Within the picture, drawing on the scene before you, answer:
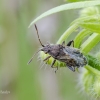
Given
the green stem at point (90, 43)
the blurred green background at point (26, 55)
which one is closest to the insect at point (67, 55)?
the green stem at point (90, 43)

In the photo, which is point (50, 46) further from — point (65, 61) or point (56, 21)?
point (56, 21)

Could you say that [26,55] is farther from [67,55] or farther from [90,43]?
[90,43]

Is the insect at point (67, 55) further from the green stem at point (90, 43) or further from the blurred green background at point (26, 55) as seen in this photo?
the blurred green background at point (26, 55)

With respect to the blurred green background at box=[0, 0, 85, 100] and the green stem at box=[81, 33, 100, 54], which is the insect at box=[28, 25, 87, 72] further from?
the blurred green background at box=[0, 0, 85, 100]

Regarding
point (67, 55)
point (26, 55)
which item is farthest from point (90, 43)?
point (26, 55)

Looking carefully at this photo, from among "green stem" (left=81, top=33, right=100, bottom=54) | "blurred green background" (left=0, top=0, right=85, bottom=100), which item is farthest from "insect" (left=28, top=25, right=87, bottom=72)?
"blurred green background" (left=0, top=0, right=85, bottom=100)

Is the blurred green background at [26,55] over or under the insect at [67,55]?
under
